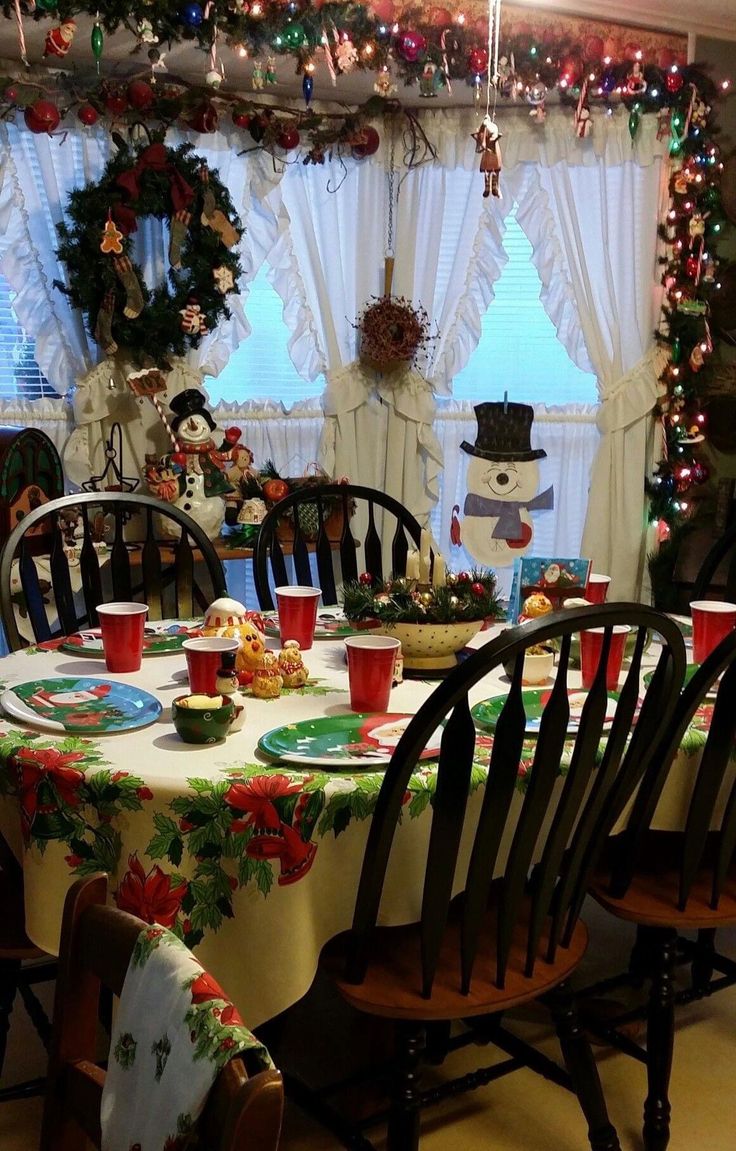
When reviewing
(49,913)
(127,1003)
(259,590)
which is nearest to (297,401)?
(259,590)

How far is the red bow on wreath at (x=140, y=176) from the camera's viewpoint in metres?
3.76

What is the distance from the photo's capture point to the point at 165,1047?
792mm

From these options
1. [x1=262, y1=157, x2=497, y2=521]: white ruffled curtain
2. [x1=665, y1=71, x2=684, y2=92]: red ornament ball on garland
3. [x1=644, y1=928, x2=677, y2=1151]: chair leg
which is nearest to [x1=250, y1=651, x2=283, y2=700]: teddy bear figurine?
[x1=644, y1=928, x2=677, y2=1151]: chair leg

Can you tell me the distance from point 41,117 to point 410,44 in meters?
1.29

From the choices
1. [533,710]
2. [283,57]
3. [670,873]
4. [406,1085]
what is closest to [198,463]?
[283,57]

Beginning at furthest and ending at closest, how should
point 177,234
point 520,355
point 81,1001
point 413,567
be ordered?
point 520,355
point 177,234
point 413,567
point 81,1001

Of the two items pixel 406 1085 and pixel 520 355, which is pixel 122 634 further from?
pixel 520 355

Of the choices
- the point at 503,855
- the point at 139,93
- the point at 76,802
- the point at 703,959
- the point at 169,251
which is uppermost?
the point at 139,93

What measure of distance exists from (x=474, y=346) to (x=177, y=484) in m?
1.52

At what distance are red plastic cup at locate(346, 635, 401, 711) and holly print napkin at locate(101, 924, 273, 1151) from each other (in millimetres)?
1015

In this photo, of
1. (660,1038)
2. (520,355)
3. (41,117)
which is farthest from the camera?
(520,355)

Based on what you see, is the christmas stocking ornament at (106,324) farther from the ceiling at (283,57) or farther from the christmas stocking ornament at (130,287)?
the ceiling at (283,57)

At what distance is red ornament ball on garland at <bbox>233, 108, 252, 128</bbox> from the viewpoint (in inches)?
158

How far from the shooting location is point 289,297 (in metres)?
4.46
